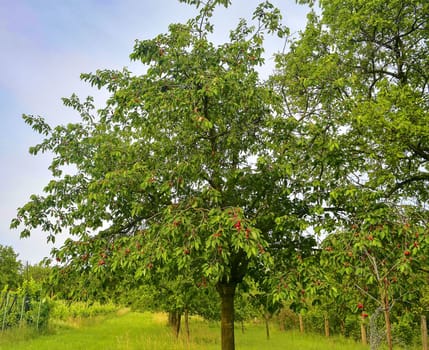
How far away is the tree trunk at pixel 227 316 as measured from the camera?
27.0 ft

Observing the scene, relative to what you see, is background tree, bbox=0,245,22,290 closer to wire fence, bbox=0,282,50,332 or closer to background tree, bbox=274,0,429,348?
wire fence, bbox=0,282,50,332

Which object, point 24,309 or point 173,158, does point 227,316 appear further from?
point 24,309

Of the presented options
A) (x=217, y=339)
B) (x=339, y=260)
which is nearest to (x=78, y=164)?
(x=339, y=260)

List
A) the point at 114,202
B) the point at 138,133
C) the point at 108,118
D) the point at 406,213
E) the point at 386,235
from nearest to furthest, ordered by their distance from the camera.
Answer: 1. the point at 386,235
2. the point at 406,213
3. the point at 114,202
4. the point at 108,118
5. the point at 138,133

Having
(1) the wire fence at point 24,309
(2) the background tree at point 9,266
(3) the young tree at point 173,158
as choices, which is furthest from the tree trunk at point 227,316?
(2) the background tree at point 9,266

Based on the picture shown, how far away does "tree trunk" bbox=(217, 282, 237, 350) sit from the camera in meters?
8.23

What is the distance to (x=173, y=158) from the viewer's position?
25.2 feet

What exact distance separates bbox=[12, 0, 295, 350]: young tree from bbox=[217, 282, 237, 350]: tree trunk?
1.0 inches

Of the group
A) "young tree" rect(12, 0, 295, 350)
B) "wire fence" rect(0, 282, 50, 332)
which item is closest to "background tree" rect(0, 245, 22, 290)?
"wire fence" rect(0, 282, 50, 332)

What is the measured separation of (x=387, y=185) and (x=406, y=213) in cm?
508

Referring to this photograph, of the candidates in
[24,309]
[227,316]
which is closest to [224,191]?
[227,316]

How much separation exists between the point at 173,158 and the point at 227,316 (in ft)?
13.3

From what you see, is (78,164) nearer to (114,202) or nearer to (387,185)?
(114,202)

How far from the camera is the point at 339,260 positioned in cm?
582
